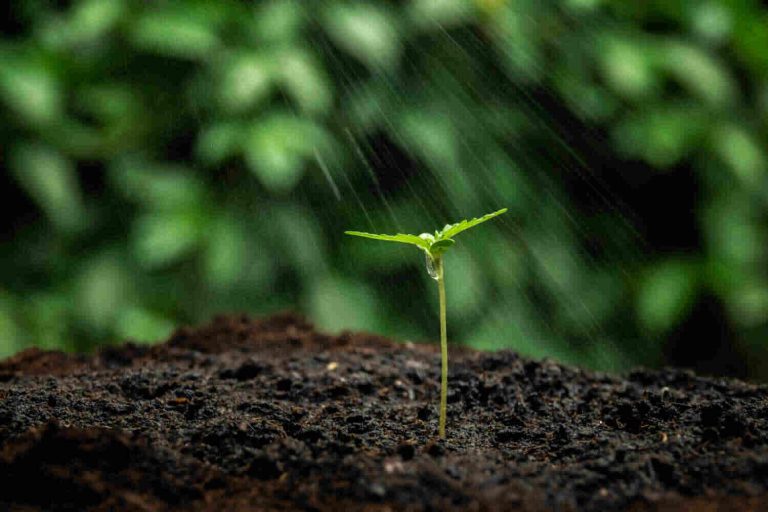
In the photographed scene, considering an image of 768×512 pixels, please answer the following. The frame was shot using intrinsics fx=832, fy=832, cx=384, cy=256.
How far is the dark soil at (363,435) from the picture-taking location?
80 centimetres

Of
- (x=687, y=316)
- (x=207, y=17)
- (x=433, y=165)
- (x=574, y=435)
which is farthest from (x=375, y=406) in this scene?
(x=687, y=316)

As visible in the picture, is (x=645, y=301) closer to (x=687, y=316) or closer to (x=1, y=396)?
(x=687, y=316)

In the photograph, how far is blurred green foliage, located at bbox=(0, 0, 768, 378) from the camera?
2543mm

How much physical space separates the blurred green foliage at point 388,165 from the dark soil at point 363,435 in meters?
1.14

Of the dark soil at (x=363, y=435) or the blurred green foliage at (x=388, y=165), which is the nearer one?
the dark soil at (x=363, y=435)

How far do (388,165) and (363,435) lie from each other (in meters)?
1.82

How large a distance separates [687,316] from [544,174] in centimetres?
70

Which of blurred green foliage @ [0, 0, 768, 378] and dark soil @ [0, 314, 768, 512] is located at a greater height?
blurred green foliage @ [0, 0, 768, 378]

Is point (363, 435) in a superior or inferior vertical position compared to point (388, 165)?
inferior

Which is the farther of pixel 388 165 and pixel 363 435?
A: pixel 388 165

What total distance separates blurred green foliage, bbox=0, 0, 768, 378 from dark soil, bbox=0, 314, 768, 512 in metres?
1.14

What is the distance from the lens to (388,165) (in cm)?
277

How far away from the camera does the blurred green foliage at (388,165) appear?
254cm

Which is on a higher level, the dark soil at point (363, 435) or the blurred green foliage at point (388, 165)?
the blurred green foliage at point (388, 165)
